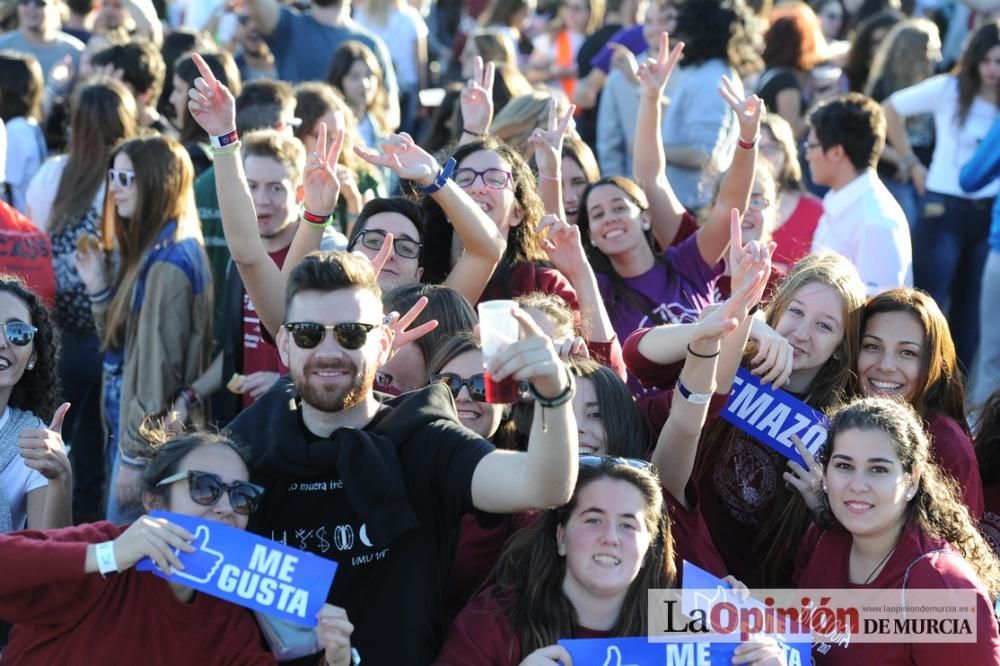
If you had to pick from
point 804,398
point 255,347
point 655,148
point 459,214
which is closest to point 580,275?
point 459,214

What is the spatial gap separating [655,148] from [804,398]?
5.65ft

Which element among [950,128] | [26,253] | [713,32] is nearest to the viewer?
[26,253]

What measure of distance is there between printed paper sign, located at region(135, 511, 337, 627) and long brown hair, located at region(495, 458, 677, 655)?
1.93 ft

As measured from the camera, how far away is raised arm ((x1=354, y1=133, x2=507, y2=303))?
4562 millimetres

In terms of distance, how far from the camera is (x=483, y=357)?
3.42 metres

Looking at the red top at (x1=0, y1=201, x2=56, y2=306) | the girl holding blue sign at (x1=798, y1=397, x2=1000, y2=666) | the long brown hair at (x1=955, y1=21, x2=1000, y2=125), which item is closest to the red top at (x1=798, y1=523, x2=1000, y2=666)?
the girl holding blue sign at (x1=798, y1=397, x2=1000, y2=666)

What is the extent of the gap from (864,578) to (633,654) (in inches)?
29.6

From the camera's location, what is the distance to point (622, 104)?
800cm

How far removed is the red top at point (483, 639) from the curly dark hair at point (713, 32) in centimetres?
452

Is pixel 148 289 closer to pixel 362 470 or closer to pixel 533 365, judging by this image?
pixel 362 470

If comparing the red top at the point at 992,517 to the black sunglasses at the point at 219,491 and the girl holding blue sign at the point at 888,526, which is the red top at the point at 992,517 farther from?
the black sunglasses at the point at 219,491

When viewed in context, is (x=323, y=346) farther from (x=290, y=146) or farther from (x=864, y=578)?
(x=290, y=146)

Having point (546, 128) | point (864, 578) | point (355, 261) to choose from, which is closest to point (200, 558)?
point (355, 261)

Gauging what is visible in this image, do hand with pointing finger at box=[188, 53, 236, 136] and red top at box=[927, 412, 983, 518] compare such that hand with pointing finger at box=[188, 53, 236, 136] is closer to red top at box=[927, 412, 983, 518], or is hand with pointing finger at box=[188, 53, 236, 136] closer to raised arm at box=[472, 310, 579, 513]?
raised arm at box=[472, 310, 579, 513]
